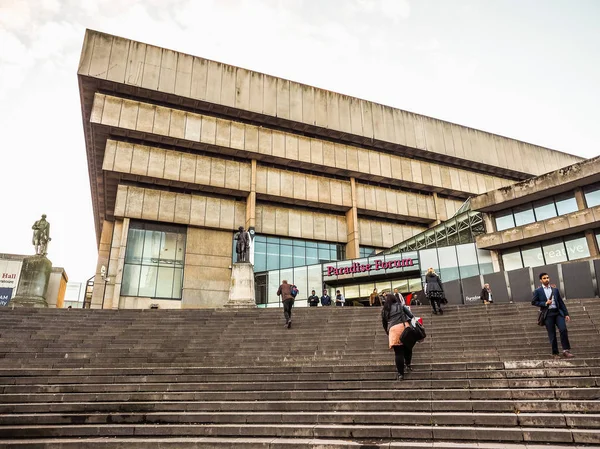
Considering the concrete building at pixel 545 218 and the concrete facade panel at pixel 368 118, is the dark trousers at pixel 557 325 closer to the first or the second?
the concrete building at pixel 545 218

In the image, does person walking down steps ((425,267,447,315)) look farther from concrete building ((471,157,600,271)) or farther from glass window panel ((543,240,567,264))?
glass window panel ((543,240,567,264))

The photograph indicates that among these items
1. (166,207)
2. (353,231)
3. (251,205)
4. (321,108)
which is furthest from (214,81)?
(353,231)

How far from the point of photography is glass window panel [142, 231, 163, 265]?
30.7 m

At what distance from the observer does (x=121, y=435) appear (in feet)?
18.9

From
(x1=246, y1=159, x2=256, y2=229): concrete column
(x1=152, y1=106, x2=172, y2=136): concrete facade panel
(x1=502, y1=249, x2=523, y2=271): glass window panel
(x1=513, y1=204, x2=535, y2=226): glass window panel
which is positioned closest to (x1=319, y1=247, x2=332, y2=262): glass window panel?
(x1=246, y1=159, x2=256, y2=229): concrete column

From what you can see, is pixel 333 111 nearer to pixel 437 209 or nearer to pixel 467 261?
pixel 437 209

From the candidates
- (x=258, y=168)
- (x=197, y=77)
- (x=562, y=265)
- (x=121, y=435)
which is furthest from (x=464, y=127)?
(x=121, y=435)

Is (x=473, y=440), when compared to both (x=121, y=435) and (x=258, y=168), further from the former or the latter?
(x=258, y=168)

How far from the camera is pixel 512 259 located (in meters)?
25.7

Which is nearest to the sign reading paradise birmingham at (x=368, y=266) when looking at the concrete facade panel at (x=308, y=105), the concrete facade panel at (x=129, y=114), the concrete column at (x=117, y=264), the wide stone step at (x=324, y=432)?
the concrete facade panel at (x=308, y=105)

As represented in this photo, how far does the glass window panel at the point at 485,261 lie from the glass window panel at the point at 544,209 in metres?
3.84

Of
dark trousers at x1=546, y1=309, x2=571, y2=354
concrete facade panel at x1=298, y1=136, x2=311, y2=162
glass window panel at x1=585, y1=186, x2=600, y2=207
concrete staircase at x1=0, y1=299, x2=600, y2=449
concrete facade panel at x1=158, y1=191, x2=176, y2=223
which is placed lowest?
concrete staircase at x1=0, y1=299, x2=600, y2=449

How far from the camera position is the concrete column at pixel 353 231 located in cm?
3550

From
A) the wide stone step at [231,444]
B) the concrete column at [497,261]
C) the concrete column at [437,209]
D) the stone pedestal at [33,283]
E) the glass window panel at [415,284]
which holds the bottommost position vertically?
the wide stone step at [231,444]
